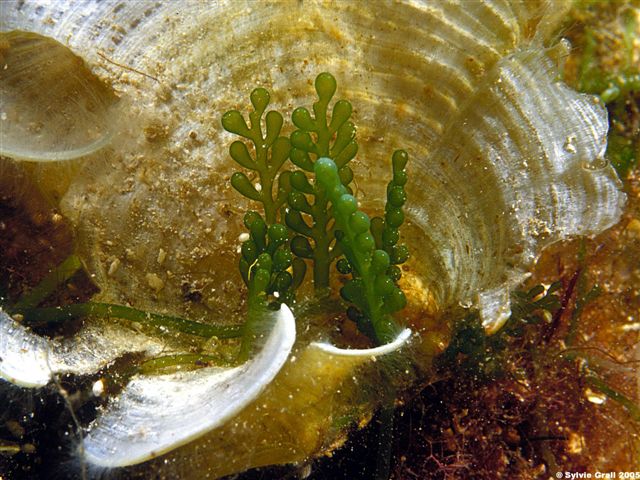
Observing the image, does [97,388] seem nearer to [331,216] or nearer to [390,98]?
[331,216]

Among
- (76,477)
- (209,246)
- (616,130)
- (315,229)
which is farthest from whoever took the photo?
(616,130)

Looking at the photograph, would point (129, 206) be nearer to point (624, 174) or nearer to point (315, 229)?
point (315, 229)

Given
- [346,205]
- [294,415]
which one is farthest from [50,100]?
[294,415]

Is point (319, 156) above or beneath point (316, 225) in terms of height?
above

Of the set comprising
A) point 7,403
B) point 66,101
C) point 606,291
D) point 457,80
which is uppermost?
point 457,80

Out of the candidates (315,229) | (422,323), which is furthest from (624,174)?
(315,229)

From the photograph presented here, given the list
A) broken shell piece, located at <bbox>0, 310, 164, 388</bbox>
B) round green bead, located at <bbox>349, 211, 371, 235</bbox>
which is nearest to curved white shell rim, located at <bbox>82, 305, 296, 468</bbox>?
broken shell piece, located at <bbox>0, 310, 164, 388</bbox>

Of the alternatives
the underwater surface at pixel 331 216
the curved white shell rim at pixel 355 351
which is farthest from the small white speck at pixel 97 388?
the curved white shell rim at pixel 355 351
